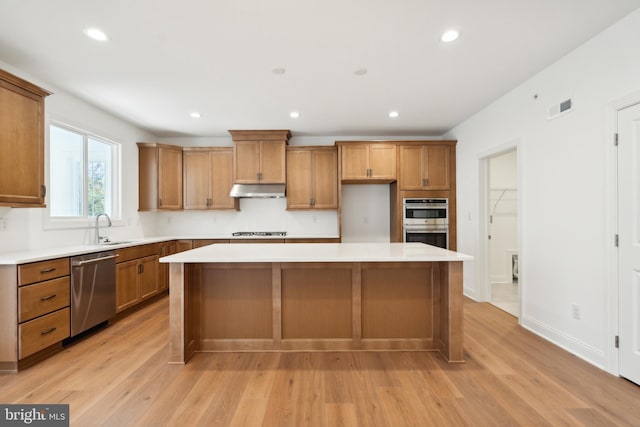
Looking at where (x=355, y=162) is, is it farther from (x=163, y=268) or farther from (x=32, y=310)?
(x=32, y=310)

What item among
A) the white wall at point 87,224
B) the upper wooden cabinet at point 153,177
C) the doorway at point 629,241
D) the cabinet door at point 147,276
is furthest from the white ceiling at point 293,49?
the cabinet door at point 147,276

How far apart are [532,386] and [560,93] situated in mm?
2474

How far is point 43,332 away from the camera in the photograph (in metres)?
2.50

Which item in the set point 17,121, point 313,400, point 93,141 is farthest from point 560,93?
point 93,141

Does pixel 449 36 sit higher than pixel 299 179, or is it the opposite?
pixel 449 36

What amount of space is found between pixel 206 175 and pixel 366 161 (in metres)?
2.70

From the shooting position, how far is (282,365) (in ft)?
7.84

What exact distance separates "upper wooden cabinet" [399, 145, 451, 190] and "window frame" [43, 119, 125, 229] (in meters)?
4.31

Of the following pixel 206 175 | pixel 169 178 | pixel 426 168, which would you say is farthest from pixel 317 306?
pixel 169 178

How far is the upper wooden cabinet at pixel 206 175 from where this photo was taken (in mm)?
5129

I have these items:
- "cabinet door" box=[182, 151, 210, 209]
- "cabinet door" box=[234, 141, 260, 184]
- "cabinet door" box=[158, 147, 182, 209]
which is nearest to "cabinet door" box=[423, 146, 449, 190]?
"cabinet door" box=[234, 141, 260, 184]

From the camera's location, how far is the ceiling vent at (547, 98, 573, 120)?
2.64m

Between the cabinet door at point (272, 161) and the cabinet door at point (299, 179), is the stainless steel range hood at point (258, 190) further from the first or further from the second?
the cabinet door at point (299, 179)

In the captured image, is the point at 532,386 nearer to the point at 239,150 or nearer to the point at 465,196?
the point at 465,196
